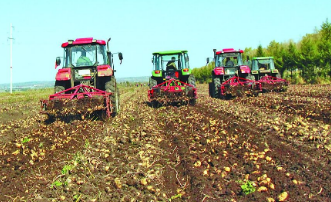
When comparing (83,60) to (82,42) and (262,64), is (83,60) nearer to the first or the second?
(82,42)

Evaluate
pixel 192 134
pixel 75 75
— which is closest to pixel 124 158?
pixel 192 134

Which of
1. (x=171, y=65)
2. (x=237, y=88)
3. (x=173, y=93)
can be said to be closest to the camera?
(x=173, y=93)

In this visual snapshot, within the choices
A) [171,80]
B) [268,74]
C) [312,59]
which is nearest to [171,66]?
[171,80]

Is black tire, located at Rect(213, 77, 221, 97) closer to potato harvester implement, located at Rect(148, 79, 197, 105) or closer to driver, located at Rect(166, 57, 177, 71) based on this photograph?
driver, located at Rect(166, 57, 177, 71)

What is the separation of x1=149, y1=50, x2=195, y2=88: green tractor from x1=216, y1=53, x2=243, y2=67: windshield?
330 centimetres

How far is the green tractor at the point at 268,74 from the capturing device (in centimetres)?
2005

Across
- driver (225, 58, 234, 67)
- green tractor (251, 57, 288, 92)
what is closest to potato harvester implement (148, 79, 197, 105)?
driver (225, 58, 234, 67)

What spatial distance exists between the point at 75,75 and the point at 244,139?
22.7 ft

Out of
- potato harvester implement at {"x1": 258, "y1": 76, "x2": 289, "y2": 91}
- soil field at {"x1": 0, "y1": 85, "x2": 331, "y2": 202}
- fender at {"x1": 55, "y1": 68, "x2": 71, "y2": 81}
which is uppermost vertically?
fender at {"x1": 55, "y1": 68, "x2": 71, "y2": 81}

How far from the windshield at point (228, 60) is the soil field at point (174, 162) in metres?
9.34

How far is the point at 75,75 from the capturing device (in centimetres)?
1211

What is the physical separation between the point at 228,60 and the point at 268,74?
6.17 meters

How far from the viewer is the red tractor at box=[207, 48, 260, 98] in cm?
1744

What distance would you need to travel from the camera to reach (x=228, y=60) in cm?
1878
